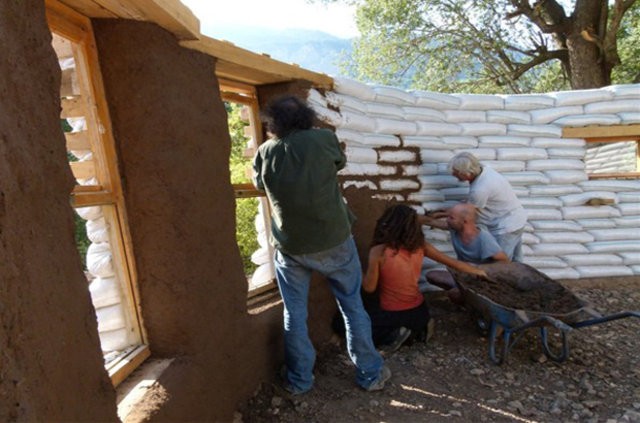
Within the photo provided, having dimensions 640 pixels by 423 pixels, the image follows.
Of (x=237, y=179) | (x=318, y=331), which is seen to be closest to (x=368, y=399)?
(x=318, y=331)

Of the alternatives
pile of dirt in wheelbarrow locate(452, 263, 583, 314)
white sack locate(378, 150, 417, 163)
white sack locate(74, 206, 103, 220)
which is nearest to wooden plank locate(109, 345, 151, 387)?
white sack locate(74, 206, 103, 220)

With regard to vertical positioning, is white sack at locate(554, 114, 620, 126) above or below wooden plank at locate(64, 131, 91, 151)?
below

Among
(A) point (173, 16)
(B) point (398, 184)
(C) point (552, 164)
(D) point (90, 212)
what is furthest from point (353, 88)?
(D) point (90, 212)

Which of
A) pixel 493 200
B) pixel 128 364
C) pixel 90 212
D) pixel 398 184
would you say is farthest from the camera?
pixel 398 184

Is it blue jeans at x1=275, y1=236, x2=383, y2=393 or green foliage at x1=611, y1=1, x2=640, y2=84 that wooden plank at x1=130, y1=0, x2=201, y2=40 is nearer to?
blue jeans at x1=275, y1=236, x2=383, y2=393

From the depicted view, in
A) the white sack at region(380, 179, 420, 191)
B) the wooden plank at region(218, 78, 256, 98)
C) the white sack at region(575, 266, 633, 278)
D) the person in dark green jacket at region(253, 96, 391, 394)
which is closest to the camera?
the person in dark green jacket at region(253, 96, 391, 394)

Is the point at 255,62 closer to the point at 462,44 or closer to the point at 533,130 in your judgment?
the point at 533,130

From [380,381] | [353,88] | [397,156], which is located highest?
[353,88]

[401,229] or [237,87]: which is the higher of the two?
[237,87]

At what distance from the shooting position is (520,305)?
3447 millimetres

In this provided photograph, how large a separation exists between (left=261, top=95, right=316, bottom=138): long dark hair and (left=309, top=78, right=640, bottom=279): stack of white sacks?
5.85 ft

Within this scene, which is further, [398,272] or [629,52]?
[629,52]

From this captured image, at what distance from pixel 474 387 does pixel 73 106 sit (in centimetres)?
270

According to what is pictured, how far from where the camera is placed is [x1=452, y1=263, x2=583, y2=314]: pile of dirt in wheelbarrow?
11.1 ft
